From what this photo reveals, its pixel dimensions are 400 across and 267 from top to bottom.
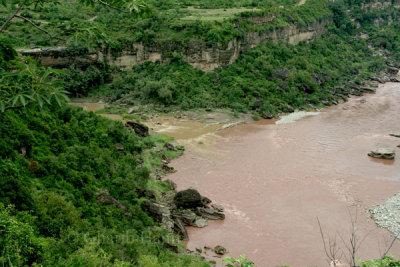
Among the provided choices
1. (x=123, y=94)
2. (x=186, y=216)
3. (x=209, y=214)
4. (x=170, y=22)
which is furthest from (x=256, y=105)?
(x=186, y=216)

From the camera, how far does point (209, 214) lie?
711 inches

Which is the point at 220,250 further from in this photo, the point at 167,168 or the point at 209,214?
the point at 167,168

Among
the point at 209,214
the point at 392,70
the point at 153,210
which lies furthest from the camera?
the point at 392,70

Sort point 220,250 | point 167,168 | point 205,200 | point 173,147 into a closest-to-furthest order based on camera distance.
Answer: point 220,250 < point 205,200 < point 167,168 < point 173,147

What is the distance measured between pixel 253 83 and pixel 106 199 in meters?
28.6

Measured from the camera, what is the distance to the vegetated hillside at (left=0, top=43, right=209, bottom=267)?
794 centimetres

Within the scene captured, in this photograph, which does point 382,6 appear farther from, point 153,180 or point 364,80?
point 153,180

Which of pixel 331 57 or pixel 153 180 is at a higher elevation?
pixel 331 57

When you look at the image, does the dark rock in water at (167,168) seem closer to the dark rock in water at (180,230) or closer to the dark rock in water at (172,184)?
the dark rock in water at (172,184)

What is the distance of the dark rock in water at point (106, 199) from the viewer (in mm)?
14031

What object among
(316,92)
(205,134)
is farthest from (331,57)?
(205,134)

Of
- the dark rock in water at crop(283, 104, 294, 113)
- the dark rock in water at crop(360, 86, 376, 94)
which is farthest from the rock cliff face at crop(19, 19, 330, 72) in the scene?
the dark rock in water at crop(360, 86, 376, 94)

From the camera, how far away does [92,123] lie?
20.2 m

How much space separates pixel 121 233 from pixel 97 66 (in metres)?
32.9
